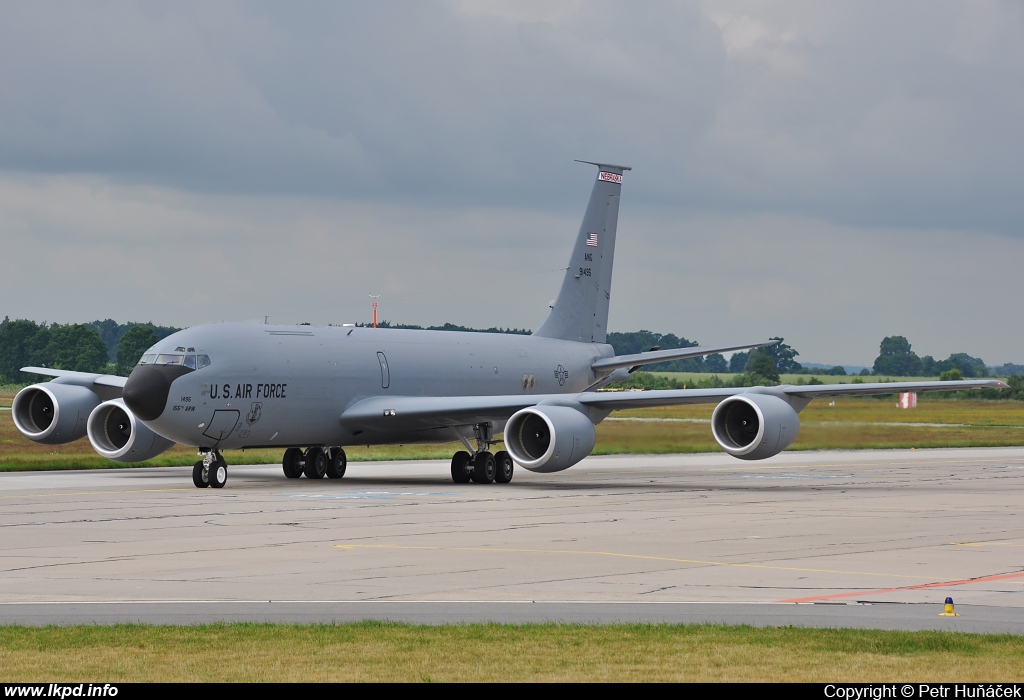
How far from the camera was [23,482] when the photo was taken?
35312 millimetres

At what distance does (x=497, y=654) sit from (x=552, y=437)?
22.3m

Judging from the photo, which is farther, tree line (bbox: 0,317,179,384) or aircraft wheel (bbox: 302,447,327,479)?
tree line (bbox: 0,317,179,384)

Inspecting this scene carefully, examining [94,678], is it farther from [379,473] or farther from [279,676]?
[379,473]

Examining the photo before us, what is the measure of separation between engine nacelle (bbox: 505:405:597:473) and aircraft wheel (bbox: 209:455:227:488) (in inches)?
277

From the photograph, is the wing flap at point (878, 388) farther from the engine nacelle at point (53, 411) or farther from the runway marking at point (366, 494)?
the engine nacelle at point (53, 411)

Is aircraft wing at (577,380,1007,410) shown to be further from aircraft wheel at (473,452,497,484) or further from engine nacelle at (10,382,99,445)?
engine nacelle at (10,382,99,445)

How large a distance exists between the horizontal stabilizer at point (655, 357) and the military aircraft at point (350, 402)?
0.10 m

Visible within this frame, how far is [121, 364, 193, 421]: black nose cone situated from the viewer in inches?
1271

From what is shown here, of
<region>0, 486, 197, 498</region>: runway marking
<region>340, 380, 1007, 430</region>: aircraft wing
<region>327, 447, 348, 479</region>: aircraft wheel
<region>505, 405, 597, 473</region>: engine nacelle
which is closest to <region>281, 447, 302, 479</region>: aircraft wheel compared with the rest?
<region>327, 447, 348, 479</region>: aircraft wheel

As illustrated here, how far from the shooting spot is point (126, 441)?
125ft

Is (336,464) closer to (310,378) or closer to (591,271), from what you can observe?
(310,378)

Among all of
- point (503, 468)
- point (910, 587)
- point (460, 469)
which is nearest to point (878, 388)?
point (503, 468)

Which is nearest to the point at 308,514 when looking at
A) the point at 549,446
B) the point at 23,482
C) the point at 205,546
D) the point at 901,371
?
the point at 205,546
